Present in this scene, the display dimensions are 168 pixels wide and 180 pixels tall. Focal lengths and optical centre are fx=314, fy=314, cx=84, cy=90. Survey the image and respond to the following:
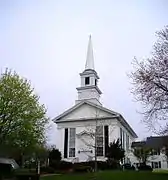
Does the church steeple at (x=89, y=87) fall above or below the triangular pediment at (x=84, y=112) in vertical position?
above

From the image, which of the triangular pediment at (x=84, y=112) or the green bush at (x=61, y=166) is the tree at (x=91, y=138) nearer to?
the triangular pediment at (x=84, y=112)

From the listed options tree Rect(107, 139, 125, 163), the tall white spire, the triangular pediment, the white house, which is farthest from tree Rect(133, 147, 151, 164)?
the tall white spire

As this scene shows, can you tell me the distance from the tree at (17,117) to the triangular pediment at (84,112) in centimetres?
2103

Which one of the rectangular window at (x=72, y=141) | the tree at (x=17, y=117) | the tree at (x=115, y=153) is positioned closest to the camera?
the tree at (x=17, y=117)

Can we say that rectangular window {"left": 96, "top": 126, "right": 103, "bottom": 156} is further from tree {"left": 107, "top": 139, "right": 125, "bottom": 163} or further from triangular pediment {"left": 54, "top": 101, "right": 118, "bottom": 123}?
tree {"left": 107, "top": 139, "right": 125, "bottom": 163}

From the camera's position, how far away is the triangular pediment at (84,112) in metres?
54.0

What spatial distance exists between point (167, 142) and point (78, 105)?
26275 mm

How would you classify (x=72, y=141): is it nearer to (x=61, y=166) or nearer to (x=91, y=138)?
(x=91, y=138)

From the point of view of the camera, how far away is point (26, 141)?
3253 cm

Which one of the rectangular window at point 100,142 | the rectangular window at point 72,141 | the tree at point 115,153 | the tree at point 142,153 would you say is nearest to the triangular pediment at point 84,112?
the rectangular window at point 72,141

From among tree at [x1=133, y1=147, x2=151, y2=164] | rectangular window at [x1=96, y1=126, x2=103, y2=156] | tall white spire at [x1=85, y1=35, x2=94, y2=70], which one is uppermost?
tall white spire at [x1=85, y1=35, x2=94, y2=70]

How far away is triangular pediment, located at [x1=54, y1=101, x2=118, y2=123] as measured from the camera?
54.0 m

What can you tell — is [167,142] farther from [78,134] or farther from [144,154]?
[144,154]

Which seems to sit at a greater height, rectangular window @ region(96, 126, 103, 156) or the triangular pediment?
the triangular pediment
